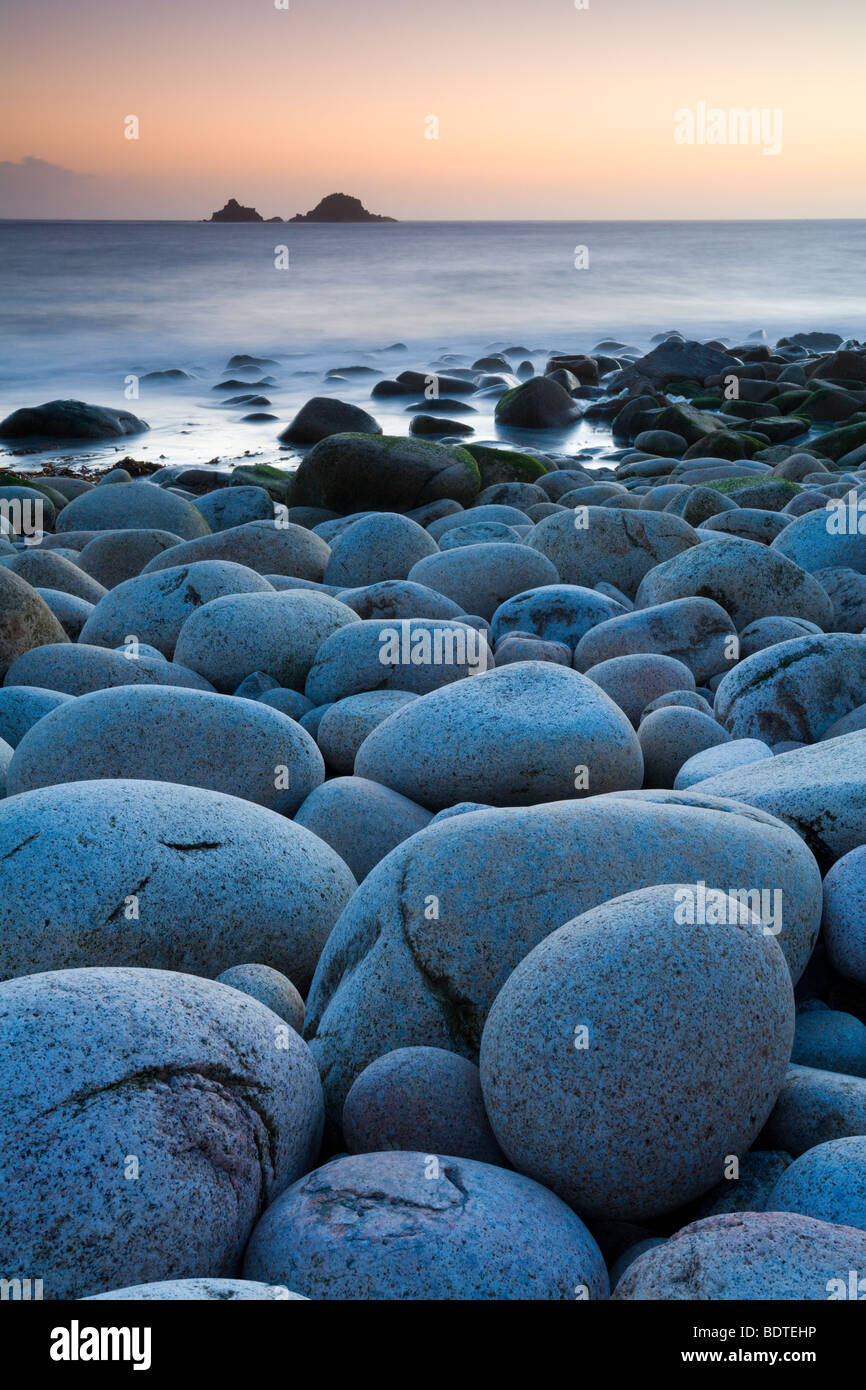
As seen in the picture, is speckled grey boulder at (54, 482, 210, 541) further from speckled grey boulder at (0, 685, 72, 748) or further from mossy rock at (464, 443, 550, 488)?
speckled grey boulder at (0, 685, 72, 748)

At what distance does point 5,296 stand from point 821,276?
41.6 metres

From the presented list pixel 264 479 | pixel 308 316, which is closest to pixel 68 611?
pixel 264 479

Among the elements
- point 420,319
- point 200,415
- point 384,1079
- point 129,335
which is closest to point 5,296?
point 129,335

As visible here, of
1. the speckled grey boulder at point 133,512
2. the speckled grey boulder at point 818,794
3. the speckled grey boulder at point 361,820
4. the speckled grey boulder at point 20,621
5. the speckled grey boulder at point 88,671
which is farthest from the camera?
the speckled grey boulder at point 133,512

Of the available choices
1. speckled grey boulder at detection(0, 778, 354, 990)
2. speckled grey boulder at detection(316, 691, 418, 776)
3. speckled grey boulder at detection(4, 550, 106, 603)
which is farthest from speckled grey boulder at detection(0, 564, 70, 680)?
speckled grey boulder at detection(0, 778, 354, 990)

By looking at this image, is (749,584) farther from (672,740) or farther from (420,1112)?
(420,1112)

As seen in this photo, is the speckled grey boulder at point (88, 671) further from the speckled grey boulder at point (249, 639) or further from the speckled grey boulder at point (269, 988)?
the speckled grey boulder at point (269, 988)

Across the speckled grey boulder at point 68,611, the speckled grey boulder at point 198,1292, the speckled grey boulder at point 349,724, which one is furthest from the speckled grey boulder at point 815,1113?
the speckled grey boulder at point 68,611

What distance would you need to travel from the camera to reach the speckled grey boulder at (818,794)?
152 inches

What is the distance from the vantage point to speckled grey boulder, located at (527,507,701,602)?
334 inches

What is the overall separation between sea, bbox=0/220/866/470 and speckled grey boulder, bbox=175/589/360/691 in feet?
23.1

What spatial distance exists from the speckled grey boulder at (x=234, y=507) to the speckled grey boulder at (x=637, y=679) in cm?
629

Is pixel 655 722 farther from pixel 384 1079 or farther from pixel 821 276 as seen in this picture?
pixel 821 276

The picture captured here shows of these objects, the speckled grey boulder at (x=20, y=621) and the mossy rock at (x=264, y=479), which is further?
the mossy rock at (x=264, y=479)
